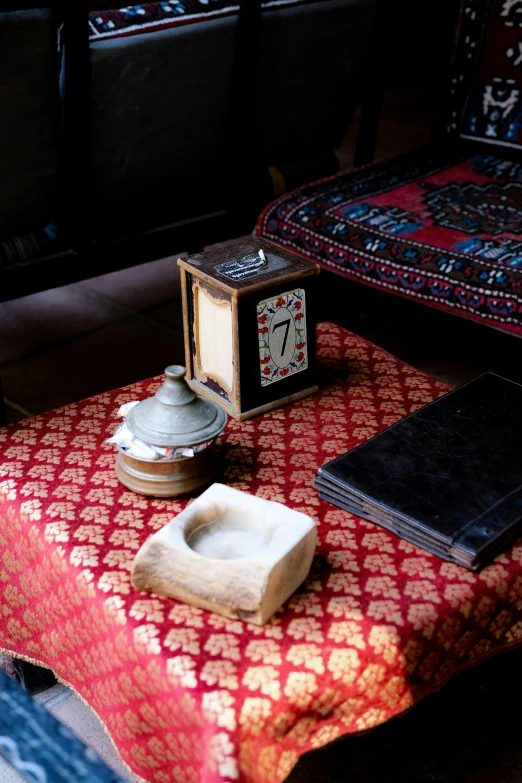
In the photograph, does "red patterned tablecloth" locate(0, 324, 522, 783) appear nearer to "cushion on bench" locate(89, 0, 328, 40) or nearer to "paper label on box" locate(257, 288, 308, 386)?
"paper label on box" locate(257, 288, 308, 386)

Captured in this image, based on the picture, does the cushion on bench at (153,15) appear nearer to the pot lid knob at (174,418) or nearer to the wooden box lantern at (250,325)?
the wooden box lantern at (250,325)

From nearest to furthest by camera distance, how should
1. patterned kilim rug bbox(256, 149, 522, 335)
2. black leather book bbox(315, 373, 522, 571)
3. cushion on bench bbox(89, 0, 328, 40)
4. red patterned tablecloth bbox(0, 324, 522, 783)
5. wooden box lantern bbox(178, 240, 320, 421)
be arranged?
red patterned tablecloth bbox(0, 324, 522, 783), black leather book bbox(315, 373, 522, 571), wooden box lantern bbox(178, 240, 320, 421), cushion on bench bbox(89, 0, 328, 40), patterned kilim rug bbox(256, 149, 522, 335)

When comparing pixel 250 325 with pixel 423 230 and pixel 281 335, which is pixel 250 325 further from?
pixel 423 230

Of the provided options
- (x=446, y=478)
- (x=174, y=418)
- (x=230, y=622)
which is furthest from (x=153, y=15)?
(x=230, y=622)

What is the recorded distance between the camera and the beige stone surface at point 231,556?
3.11 feet

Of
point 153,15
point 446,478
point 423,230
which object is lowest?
point 423,230

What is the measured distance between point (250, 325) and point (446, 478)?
351 mm

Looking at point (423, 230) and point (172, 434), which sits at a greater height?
point (172, 434)

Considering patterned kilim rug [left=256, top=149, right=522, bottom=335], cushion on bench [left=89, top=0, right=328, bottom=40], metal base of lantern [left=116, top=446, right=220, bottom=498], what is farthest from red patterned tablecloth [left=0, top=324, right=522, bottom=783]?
cushion on bench [left=89, top=0, right=328, bottom=40]

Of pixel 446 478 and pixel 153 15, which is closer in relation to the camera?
pixel 446 478

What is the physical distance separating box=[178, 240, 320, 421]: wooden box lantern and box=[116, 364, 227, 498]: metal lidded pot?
0.61 ft

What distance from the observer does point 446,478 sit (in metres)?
1.19

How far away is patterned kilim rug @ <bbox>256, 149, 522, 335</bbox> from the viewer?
75.9 inches

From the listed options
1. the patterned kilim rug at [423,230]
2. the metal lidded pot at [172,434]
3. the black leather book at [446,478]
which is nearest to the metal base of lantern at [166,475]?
the metal lidded pot at [172,434]
